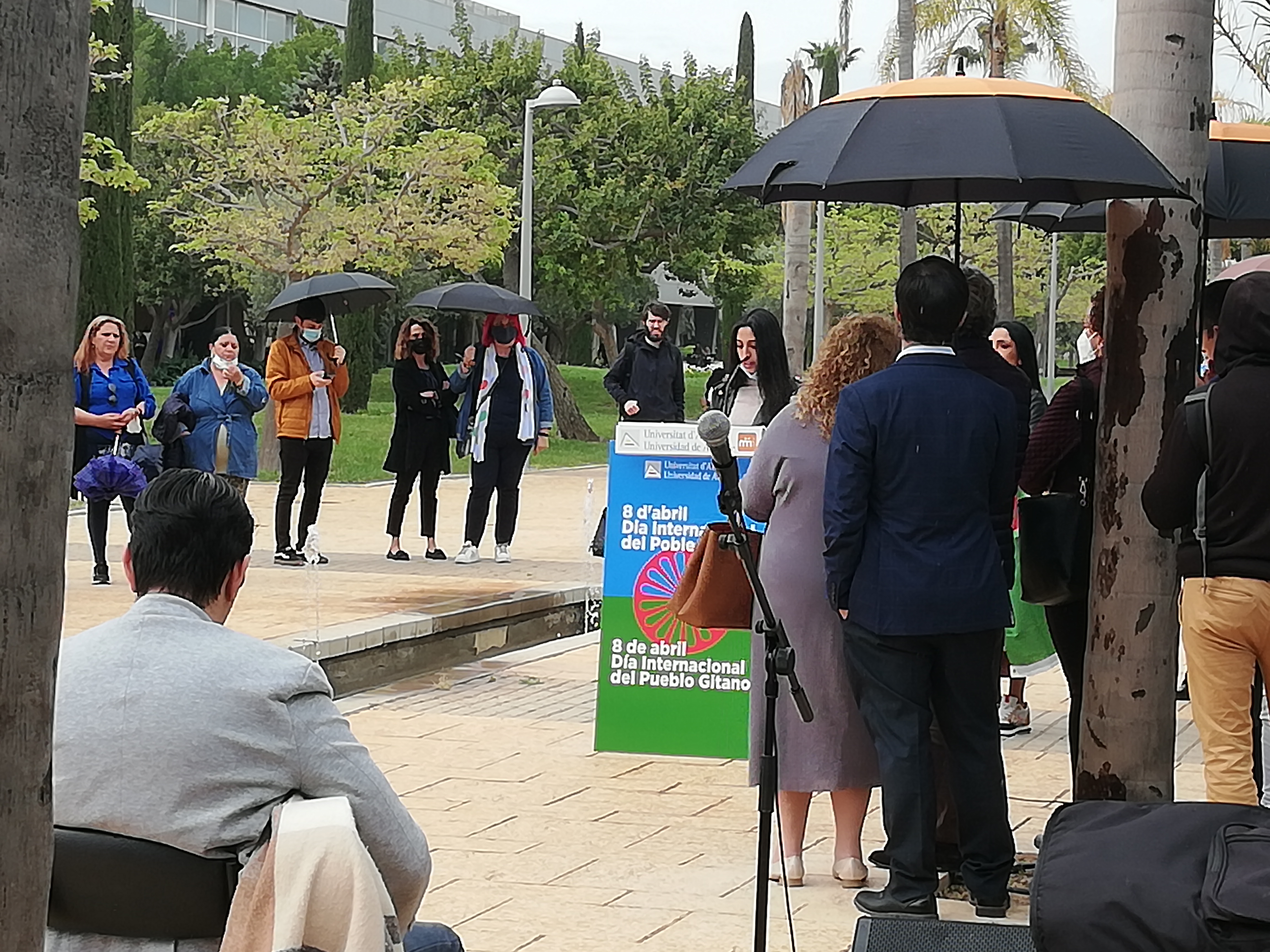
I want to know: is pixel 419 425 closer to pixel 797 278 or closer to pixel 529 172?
pixel 797 278

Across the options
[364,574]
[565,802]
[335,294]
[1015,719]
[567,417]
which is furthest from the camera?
[567,417]

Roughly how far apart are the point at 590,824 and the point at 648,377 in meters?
8.78

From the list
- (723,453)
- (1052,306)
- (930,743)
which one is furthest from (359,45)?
(723,453)

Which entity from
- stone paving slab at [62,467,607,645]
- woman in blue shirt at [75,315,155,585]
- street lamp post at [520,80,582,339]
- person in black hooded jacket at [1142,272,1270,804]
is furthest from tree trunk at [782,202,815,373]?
person in black hooded jacket at [1142,272,1270,804]

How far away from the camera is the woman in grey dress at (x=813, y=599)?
5754mm

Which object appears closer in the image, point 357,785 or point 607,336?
point 357,785

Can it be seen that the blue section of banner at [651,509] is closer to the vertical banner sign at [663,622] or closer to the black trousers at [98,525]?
the vertical banner sign at [663,622]

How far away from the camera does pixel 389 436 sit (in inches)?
1314

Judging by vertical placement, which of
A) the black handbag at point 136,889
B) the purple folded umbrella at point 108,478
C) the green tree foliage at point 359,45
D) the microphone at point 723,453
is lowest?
the purple folded umbrella at point 108,478

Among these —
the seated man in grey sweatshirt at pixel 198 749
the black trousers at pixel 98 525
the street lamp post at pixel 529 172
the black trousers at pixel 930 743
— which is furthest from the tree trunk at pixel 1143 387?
the street lamp post at pixel 529 172

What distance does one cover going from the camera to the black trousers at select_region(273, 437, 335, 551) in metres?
13.6

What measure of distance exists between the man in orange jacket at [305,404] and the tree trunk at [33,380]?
39.0 feet

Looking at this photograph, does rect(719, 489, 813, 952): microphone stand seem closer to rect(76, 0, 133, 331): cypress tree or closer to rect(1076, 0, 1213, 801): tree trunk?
rect(1076, 0, 1213, 801): tree trunk

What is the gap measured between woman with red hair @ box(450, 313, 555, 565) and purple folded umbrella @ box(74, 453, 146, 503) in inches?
114
